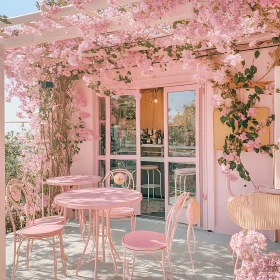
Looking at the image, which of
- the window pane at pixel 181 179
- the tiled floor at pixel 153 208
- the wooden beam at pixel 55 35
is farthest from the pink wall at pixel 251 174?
the wooden beam at pixel 55 35

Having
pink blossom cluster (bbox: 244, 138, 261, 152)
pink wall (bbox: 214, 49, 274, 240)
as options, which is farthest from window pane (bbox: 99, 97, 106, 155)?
pink blossom cluster (bbox: 244, 138, 261, 152)

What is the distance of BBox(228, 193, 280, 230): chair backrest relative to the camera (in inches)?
119

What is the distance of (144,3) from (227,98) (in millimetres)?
2317

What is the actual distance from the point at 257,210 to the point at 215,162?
1678mm

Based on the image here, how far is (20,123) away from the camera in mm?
5738

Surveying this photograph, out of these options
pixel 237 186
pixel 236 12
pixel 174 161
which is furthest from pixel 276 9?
pixel 174 161

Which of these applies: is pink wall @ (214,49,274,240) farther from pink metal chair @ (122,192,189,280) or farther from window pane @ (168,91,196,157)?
pink metal chair @ (122,192,189,280)

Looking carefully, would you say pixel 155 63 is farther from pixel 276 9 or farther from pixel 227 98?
pixel 276 9

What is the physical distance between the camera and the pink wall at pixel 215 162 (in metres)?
4.38

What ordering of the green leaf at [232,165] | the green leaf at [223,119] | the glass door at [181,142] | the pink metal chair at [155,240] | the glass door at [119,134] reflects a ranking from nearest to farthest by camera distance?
the pink metal chair at [155,240] → the green leaf at [232,165] → the green leaf at [223,119] → the glass door at [181,142] → the glass door at [119,134]

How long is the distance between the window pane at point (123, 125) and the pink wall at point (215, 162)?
0.37 meters

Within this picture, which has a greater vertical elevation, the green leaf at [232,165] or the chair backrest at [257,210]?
the green leaf at [232,165]

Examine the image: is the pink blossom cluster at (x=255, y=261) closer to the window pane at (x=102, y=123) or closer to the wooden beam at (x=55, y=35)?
the wooden beam at (x=55, y=35)

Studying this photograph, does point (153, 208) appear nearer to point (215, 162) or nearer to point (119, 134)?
point (119, 134)
